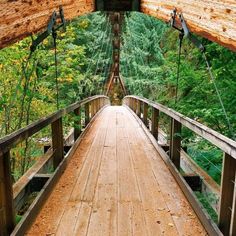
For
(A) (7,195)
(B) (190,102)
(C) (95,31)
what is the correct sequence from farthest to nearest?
(C) (95,31) < (B) (190,102) < (A) (7,195)

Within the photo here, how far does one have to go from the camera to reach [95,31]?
2158 centimetres

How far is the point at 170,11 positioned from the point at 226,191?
3.08 m

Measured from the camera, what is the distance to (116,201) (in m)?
2.98

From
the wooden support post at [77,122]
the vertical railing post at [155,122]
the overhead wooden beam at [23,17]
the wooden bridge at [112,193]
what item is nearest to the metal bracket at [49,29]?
the overhead wooden beam at [23,17]

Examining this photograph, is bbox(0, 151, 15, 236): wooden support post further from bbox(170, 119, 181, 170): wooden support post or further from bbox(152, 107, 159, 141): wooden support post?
bbox(152, 107, 159, 141): wooden support post

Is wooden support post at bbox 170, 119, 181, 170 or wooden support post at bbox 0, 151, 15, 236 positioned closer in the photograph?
wooden support post at bbox 0, 151, 15, 236

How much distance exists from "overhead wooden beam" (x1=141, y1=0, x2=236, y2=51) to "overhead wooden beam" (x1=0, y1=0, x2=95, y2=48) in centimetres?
162

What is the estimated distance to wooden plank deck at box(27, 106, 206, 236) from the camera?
2451mm

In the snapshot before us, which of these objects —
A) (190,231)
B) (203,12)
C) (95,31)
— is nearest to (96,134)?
(203,12)

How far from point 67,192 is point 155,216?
40.6 inches

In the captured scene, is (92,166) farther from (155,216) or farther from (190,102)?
(190,102)

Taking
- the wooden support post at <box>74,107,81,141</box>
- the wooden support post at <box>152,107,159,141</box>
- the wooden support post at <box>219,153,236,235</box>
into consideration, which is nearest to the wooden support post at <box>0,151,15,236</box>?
the wooden support post at <box>219,153,236,235</box>

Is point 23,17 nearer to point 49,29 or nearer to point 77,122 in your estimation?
point 49,29

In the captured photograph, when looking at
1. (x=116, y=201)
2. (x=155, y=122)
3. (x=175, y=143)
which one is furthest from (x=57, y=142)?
Result: (x=155, y=122)
